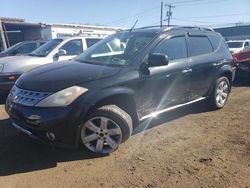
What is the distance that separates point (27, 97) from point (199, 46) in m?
3.53

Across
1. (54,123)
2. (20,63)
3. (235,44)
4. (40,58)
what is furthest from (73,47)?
(235,44)

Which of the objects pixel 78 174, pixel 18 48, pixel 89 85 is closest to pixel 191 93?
pixel 89 85

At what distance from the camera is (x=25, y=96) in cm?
432

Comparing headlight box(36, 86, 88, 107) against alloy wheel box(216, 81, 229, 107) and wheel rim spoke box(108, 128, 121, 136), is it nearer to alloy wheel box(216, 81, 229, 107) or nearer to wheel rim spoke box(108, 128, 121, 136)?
wheel rim spoke box(108, 128, 121, 136)

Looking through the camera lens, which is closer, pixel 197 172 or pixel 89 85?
pixel 197 172

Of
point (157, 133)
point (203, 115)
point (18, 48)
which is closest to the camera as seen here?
point (157, 133)

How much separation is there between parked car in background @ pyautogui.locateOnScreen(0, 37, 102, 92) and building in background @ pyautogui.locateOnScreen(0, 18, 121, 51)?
25.5 ft

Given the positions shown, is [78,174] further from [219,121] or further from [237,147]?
[219,121]

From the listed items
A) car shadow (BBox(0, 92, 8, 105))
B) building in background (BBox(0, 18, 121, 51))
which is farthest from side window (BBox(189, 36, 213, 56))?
building in background (BBox(0, 18, 121, 51))

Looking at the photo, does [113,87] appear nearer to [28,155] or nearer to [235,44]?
[28,155]

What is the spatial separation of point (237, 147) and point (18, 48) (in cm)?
879

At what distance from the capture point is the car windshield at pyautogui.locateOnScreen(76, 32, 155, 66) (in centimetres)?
504

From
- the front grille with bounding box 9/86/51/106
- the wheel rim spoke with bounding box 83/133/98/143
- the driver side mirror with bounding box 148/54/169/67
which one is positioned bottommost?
the wheel rim spoke with bounding box 83/133/98/143

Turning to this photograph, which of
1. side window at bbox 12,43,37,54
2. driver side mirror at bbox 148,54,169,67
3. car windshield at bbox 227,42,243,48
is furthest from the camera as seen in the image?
car windshield at bbox 227,42,243,48
